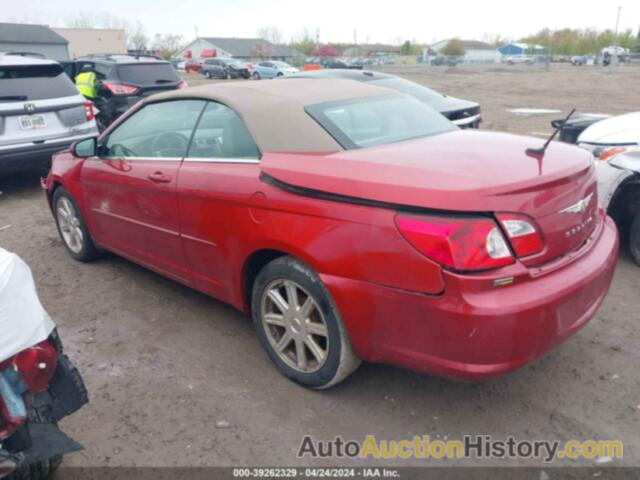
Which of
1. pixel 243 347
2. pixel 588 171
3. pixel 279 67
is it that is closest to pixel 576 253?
pixel 588 171

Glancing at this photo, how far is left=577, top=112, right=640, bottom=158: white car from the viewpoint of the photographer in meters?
4.82

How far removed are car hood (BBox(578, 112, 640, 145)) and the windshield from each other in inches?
112

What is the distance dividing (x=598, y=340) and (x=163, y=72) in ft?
32.3

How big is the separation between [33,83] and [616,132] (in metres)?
6.69

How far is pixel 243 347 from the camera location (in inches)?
139

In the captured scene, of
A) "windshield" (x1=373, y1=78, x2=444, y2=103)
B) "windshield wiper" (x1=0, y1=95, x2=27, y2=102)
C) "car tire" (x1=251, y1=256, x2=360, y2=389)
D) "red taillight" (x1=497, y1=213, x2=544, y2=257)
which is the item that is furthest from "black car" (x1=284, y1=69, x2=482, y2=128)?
"red taillight" (x1=497, y1=213, x2=544, y2=257)

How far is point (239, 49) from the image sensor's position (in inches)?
3716

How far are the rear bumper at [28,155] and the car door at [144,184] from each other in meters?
2.83

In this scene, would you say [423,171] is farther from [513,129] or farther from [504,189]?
[513,129]

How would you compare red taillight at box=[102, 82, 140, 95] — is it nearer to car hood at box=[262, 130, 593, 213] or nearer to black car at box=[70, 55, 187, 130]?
black car at box=[70, 55, 187, 130]

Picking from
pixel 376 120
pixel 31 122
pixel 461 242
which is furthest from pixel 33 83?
pixel 461 242

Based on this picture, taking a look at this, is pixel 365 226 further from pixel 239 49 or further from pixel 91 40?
pixel 239 49

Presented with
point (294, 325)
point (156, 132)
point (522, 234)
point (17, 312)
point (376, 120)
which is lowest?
point (294, 325)

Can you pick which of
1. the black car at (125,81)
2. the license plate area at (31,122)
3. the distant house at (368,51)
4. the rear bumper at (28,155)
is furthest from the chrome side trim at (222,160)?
the distant house at (368,51)
